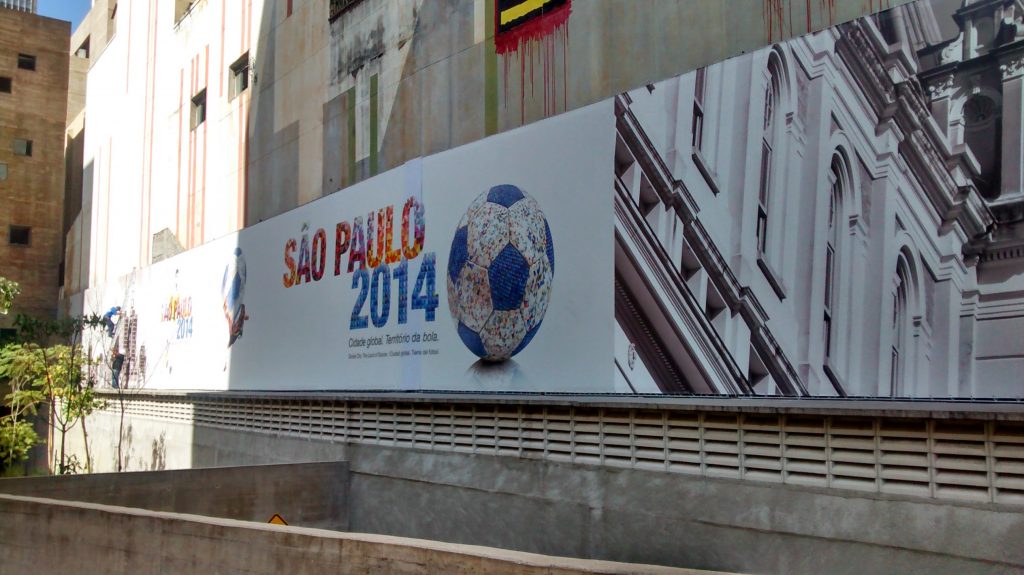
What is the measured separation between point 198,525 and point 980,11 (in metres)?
8.07

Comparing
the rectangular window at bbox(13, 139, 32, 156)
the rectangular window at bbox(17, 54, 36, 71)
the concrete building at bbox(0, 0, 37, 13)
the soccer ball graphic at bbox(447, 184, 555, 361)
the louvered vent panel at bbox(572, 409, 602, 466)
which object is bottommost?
the louvered vent panel at bbox(572, 409, 602, 466)

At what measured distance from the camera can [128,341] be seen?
29.0 meters

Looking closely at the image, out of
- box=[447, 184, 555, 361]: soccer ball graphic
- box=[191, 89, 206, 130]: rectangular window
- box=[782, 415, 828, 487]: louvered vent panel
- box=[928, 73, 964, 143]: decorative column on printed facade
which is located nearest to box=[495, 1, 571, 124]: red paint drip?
box=[447, 184, 555, 361]: soccer ball graphic

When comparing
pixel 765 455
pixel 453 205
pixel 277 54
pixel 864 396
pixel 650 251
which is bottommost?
pixel 765 455

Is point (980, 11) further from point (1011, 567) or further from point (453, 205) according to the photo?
point (453, 205)

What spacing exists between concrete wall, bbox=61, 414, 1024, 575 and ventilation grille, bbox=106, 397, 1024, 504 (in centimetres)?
12

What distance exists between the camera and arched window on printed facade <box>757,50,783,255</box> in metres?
9.59

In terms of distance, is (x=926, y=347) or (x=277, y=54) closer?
(x=926, y=347)

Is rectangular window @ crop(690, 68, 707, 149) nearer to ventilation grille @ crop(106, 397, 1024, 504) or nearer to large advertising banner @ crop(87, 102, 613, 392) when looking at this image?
large advertising banner @ crop(87, 102, 613, 392)

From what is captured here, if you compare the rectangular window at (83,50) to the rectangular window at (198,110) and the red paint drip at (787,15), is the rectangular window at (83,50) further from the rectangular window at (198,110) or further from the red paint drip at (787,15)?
the red paint drip at (787,15)

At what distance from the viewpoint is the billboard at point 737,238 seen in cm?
802

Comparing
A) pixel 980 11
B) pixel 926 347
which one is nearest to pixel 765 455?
pixel 926 347

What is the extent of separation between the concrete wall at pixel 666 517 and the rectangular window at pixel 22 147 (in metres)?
36.6

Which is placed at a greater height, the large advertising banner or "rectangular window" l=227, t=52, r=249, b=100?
"rectangular window" l=227, t=52, r=249, b=100
